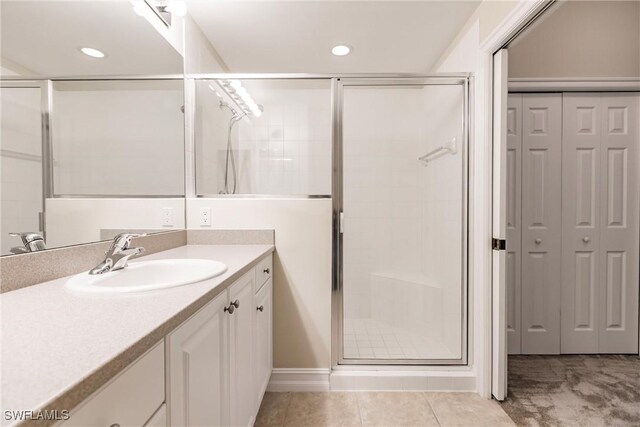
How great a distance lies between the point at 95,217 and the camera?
117 cm

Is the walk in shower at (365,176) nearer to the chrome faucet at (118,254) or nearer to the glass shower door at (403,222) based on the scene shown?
the glass shower door at (403,222)

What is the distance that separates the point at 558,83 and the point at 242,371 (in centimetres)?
266

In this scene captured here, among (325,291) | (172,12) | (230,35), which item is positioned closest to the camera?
(172,12)

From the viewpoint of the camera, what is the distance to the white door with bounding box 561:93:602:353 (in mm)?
2156

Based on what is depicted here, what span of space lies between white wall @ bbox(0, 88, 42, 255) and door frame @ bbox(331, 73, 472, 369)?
53.2 inches

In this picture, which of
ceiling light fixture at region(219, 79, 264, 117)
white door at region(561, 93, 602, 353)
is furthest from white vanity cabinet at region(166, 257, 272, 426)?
white door at region(561, 93, 602, 353)

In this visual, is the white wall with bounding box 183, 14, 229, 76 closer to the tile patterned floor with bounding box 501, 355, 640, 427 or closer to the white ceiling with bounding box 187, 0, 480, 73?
the white ceiling with bounding box 187, 0, 480, 73

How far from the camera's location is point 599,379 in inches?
75.1

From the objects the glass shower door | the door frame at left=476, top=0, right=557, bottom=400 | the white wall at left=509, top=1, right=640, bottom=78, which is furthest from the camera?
the white wall at left=509, top=1, right=640, bottom=78

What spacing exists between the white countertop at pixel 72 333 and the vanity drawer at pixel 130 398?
34 millimetres

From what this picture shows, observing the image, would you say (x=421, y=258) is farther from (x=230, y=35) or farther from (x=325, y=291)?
(x=230, y=35)

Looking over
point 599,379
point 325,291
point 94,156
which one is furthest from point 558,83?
point 94,156

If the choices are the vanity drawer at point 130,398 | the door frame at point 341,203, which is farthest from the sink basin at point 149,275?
the door frame at point 341,203

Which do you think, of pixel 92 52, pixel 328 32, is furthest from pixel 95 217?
pixel 328 32
